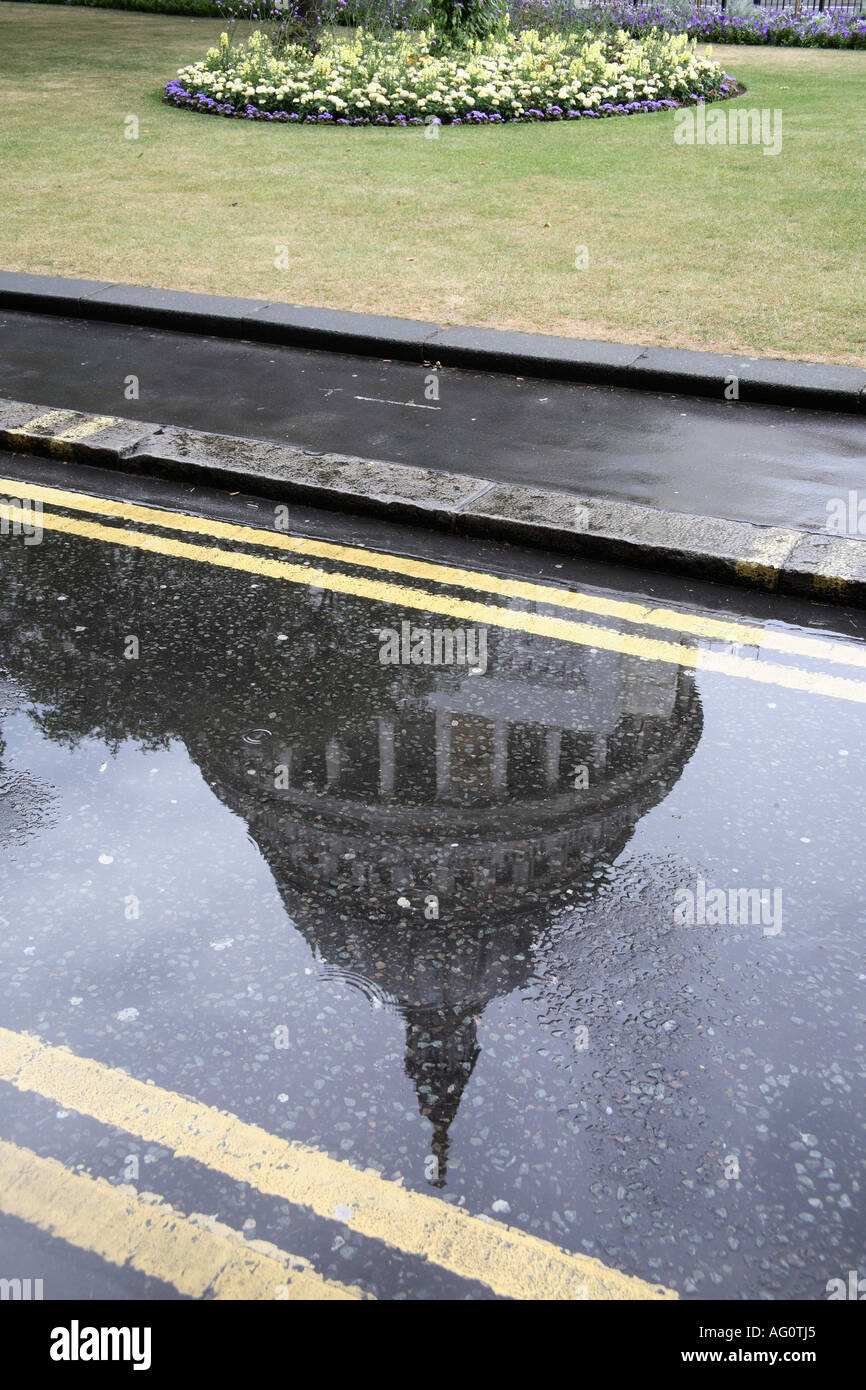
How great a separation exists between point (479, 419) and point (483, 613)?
2.12 meters

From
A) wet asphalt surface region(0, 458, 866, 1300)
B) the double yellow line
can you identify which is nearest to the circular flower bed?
the double yellow line

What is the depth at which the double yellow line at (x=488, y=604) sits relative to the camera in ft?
14.4

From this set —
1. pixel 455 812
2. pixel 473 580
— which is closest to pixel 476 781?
pixel 455 812

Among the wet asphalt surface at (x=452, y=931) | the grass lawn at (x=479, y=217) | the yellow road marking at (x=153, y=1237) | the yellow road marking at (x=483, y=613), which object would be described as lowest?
the yellow road marking at (x=153, y=1237)

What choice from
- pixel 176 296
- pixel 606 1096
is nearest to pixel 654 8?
pixel 176 296

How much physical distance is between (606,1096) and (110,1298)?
107 cm

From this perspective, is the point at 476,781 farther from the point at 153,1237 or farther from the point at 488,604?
the point at 153,1237

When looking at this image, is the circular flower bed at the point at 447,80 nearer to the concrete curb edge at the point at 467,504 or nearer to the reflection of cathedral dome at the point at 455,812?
the concrete curb edge at the point at 467,504

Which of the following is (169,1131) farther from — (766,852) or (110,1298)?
(766,852)

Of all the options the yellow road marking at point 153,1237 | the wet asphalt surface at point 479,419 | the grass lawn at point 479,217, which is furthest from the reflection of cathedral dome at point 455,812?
the grass lawn at point 479,217

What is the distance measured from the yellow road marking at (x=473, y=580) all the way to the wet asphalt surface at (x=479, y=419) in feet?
2.76

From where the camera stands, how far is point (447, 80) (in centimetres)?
1656

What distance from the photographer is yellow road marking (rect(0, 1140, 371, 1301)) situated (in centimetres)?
228

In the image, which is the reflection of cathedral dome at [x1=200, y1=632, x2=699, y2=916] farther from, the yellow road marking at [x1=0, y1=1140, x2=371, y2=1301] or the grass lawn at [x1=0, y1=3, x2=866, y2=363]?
the grass lawn at [x1=0, y1=3, x2=866, y2=363]
